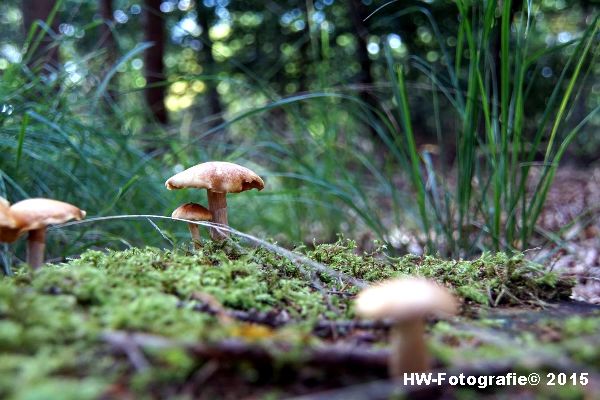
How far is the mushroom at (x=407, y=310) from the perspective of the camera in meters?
0.91

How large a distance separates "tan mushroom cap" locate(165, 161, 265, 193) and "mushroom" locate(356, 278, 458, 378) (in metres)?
0.96

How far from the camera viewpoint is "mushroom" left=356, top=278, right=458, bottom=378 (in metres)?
0.91

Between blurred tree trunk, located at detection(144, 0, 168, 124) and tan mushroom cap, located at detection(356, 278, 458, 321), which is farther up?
blurred tree trunk, located at detection(144, 0, 168, 124)

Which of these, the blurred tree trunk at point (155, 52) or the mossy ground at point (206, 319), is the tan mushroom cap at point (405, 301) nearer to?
the mossy ground at point (206, 319)

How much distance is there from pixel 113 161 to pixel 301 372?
2.34 meters

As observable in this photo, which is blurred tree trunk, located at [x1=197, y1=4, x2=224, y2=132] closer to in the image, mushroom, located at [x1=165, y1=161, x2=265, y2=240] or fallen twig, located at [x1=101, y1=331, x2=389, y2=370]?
mushroom, located at [x1=165, y1=161, x2=265, y2=240]

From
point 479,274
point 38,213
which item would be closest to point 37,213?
point 38,213

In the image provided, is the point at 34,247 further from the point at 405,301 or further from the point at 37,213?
the point at 405,301

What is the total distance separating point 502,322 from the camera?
4.43 feet

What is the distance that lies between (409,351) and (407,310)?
0.10 metres

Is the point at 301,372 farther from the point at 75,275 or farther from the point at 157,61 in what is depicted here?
the point at 157,61

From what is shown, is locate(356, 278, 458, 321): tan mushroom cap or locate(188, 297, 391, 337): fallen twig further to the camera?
locate(188, 297, 391, 337): fallen twig

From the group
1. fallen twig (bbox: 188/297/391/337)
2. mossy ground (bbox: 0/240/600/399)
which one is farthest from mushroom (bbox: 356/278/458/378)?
fallen twig (bbox: 188/297/391/337)

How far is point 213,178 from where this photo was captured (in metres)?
1.81
